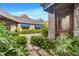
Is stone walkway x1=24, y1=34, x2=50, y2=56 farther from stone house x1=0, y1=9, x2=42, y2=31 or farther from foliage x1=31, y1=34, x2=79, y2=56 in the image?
stone house x1=0, y1=9, x2=42, y2=31

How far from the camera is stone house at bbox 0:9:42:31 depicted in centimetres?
321

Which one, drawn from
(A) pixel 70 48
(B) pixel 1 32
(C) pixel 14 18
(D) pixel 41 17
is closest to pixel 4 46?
(B) pixel 1 32

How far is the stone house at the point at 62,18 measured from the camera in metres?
3.18

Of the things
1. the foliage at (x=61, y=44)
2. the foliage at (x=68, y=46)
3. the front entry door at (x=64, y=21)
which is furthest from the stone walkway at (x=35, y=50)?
the front entry door at (x=64, y=21)

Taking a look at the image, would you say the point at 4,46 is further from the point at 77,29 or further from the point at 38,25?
the point at 77,29

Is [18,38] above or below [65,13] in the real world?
below

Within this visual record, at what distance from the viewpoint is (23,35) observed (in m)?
3.24

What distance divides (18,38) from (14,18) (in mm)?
294

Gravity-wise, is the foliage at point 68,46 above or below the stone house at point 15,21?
below

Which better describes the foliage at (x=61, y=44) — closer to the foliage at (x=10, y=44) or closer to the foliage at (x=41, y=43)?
the foliage at (x=41, y=43)

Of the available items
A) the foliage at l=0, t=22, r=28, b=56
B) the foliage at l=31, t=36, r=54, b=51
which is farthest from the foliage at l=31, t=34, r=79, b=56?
the foliage at l=0, t=22, r=28, b=56

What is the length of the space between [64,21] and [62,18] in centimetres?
6

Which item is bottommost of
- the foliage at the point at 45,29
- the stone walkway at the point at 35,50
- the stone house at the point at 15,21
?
the stone walkway at the point at 35,50

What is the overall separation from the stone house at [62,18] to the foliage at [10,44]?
44 centimetres
